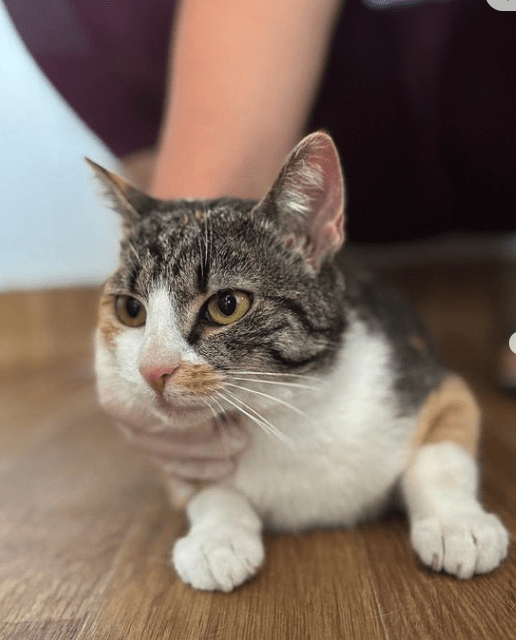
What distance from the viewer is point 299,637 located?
85 cm

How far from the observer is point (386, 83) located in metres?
1.89

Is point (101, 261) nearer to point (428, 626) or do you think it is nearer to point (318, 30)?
point (318, 30)

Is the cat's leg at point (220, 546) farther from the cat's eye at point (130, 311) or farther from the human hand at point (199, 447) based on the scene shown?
the cat's eye at point (130, 311)

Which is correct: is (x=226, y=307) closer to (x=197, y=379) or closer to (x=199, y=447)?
(x=197, y=379)

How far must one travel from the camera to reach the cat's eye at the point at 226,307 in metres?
1.01

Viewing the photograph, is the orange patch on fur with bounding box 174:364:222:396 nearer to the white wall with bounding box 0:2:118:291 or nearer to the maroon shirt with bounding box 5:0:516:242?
the white wall with bounding box 0:2:118:291

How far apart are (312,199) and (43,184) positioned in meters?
1.60

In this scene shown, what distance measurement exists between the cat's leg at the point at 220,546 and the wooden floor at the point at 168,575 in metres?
0.03

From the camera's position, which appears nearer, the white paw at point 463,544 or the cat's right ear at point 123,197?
the white paw at point 463,544

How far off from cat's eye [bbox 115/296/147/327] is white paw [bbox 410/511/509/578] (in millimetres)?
617

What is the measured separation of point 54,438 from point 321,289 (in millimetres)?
1282

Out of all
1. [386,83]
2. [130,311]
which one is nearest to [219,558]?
[130,311]

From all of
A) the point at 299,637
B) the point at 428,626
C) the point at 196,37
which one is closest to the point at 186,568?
the point at 299,637

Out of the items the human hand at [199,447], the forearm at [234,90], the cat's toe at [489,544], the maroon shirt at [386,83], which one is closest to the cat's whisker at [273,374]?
the human hand at [199,447]
